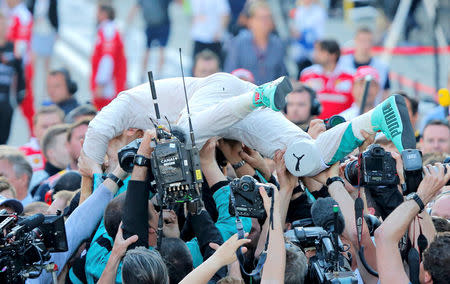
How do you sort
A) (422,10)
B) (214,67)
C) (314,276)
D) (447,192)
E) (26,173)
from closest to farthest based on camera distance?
(314,276) < (447,192) < (26,173) < (214,67) < (422,10)

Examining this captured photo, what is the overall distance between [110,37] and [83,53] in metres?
3.80

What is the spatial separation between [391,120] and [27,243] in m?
2.28

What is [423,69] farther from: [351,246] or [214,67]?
[351,246]

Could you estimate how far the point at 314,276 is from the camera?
4816 mm

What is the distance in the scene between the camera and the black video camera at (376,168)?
4984 millimetres

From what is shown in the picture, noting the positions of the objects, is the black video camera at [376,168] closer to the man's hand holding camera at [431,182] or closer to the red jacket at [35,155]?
the man's hand holding camera at [431,182]

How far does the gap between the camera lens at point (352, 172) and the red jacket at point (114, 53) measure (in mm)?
7564

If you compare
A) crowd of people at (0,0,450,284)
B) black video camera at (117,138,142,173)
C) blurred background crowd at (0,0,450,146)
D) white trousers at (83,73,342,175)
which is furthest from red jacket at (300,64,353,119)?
black video camera at (117,138,142,173)

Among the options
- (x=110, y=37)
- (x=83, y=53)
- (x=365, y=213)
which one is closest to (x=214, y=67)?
(x=110, y=37)

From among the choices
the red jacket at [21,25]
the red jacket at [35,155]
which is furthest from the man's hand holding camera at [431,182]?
the red jacket at [21,25]

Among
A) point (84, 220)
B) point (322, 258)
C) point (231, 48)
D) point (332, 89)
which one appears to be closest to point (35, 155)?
point (231, 48)

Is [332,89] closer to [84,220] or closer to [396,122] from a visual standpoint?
[396,122]

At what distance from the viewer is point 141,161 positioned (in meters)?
5.09

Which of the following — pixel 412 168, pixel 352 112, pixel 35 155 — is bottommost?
pixel 35 155
